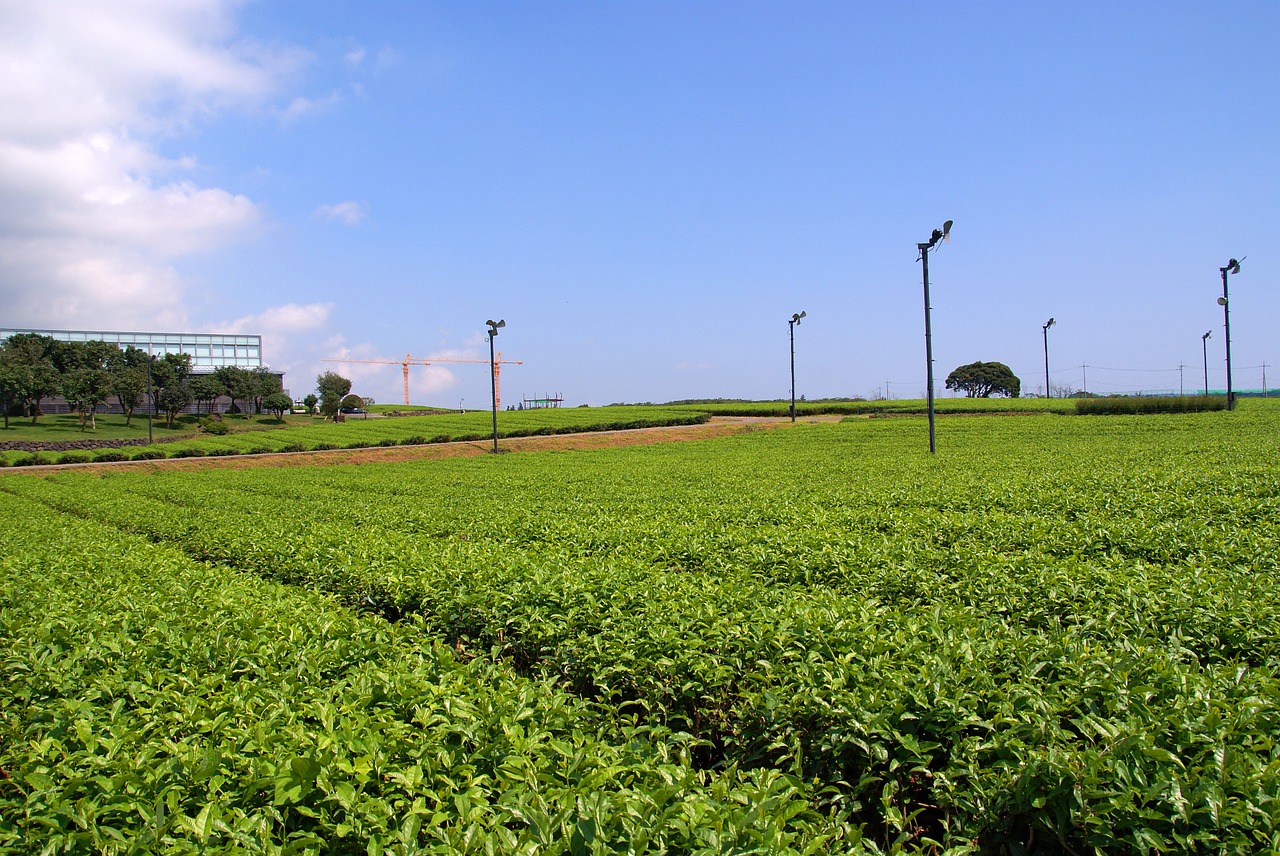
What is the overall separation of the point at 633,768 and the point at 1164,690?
9.30 feet

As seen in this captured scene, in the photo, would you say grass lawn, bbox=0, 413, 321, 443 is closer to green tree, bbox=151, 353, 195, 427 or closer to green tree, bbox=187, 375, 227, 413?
green tree, bbox=151, 353, 195, 427

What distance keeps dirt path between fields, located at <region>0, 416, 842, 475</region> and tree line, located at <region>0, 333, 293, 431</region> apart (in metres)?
29.9

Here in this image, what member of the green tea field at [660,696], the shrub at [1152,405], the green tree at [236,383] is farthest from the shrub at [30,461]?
the shrub at [1152,405]

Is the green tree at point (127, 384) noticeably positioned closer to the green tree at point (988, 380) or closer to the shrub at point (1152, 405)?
the shrub at point (1152, 405)

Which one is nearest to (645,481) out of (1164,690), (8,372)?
(1164,690)

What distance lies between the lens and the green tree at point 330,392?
313 feet

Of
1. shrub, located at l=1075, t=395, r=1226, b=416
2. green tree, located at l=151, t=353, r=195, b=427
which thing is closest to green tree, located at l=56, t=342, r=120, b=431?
green tree, located at l=151, t=353, r=195, b=427

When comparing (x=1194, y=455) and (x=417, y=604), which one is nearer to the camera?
(x=417, y=604)

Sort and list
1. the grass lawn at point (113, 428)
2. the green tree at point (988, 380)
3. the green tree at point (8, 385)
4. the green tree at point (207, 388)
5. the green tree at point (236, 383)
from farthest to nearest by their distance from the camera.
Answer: the green tree at point (988, 380), the green tree at point (236, 383), the green tree at point (207, 388), the green tree at point (8, 385), the grass lawn at point (113, 428)

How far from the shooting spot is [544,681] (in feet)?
14.3

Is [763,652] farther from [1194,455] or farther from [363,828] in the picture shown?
[1194,455]

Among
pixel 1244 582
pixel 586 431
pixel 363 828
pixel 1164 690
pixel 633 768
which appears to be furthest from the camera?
pixel 586 431

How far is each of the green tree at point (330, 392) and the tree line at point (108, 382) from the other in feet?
16.3

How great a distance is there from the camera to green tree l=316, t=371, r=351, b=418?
95375mm
